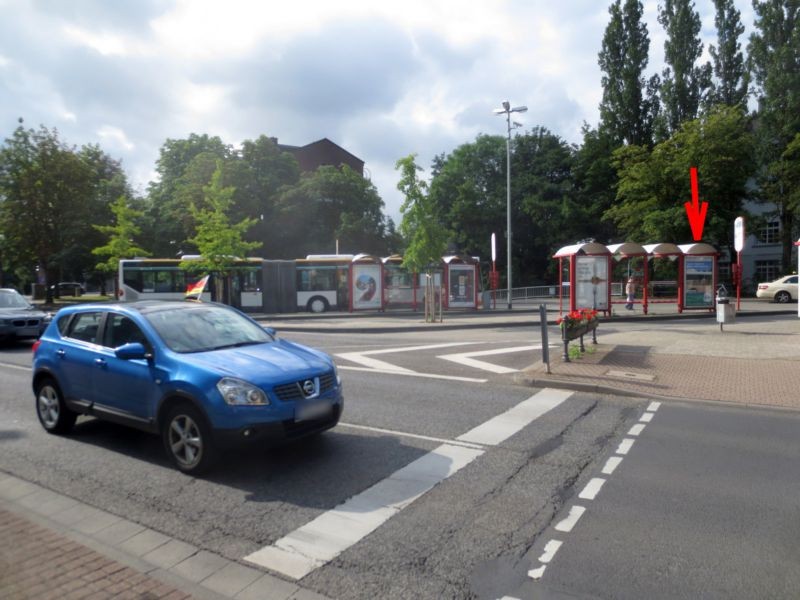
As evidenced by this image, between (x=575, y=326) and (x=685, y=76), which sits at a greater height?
(x=685, y=76)

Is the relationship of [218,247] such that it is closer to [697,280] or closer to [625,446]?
[697,280]

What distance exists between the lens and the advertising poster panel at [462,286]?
2977 cm

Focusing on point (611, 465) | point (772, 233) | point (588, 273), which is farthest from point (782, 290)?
point (611, 465)

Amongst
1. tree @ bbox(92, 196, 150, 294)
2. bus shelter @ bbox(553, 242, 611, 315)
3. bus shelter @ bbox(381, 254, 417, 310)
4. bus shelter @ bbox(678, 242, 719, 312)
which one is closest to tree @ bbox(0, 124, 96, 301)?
tree @ bbox(92, 196, 150, 294)

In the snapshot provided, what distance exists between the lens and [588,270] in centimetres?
2162

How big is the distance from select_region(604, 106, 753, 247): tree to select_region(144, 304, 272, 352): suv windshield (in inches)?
1361

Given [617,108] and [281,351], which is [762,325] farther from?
[617,108]

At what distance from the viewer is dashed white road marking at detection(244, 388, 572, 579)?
4.00m

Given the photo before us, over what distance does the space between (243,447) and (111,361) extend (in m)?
1.95

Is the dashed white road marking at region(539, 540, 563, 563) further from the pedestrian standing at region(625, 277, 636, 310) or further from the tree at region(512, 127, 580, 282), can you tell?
the tree at region(512, 127, 580, 282)

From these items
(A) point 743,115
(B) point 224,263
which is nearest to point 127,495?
(B) point 224,263

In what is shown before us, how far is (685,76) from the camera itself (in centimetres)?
4353

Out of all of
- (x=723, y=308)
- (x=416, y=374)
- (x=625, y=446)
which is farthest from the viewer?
(x=723, y=308)

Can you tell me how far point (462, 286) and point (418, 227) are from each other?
710 cm
